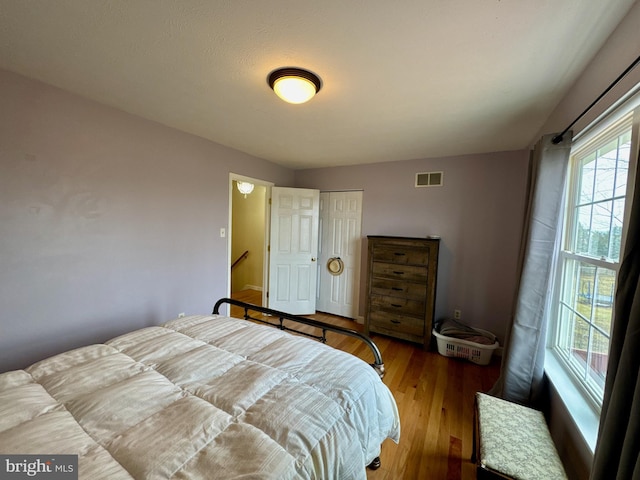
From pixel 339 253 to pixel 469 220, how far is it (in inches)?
72.1

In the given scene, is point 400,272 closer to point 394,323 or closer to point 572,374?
point 394,323

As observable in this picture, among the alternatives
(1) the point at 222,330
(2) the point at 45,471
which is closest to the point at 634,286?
(2) the point at 45,471

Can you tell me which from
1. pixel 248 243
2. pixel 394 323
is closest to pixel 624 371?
pixel 394 323

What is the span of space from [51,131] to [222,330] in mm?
1942

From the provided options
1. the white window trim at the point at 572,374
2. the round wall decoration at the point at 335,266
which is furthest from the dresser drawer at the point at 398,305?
the white window trim at the point at 572,374

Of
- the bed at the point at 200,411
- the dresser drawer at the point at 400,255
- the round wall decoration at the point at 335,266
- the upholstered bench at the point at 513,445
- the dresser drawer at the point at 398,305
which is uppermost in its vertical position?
the dresser drawer at the point at 400,255

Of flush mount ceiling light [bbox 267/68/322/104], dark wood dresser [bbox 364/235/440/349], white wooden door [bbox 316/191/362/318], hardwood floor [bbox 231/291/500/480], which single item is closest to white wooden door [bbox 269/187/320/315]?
white wooden door [bbox 316/191/362/318]

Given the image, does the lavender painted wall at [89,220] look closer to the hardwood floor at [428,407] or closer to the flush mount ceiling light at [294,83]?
the flush mount ceiling light at [294,83]

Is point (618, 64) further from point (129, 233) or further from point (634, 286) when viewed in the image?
point (129, 233)

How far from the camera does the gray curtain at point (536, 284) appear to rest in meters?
1.61

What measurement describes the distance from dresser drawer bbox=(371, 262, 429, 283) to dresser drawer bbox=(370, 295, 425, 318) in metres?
0.26

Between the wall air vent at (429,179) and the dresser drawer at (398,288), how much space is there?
131 cm

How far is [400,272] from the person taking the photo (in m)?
3.11

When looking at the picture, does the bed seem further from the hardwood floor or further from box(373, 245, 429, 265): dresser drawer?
box(373, 245, 429, 265): dresser drawer
